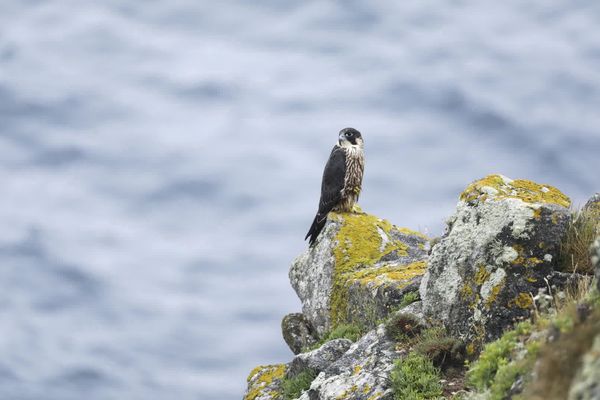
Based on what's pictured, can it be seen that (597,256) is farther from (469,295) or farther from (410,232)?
(410,232)

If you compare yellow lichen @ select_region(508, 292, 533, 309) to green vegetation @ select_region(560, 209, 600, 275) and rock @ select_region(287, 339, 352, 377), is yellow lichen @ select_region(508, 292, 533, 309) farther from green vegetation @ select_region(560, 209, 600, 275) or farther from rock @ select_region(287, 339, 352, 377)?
rock @ select_region(287, 339, 352, 377)

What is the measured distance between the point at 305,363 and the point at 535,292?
3634mm

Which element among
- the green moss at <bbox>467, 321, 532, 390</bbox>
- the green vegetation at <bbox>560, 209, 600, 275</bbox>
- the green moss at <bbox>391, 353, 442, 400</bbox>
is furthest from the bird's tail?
the green moss at <bbox>467, 321, 532, 390</bbox>

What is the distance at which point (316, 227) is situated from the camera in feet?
55.4

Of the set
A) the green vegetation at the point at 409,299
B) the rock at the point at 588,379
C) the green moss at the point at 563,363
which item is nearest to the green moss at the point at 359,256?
the green vegetation at the point at 409,299

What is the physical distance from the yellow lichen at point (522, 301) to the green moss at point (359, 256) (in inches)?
131

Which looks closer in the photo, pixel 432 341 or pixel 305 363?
pixel 432 341

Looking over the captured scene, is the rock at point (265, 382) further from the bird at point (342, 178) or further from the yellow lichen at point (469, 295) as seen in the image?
the yellow lichen at point (469, 295)

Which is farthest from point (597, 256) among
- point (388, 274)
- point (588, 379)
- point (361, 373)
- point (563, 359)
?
point (388, 274)

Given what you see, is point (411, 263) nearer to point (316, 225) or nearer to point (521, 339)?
point (316, 225)

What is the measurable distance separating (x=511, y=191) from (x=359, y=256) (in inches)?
173

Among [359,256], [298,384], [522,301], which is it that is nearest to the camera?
[522,301]

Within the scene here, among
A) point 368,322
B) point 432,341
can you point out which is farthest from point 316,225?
point 432,341

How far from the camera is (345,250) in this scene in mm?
15359
